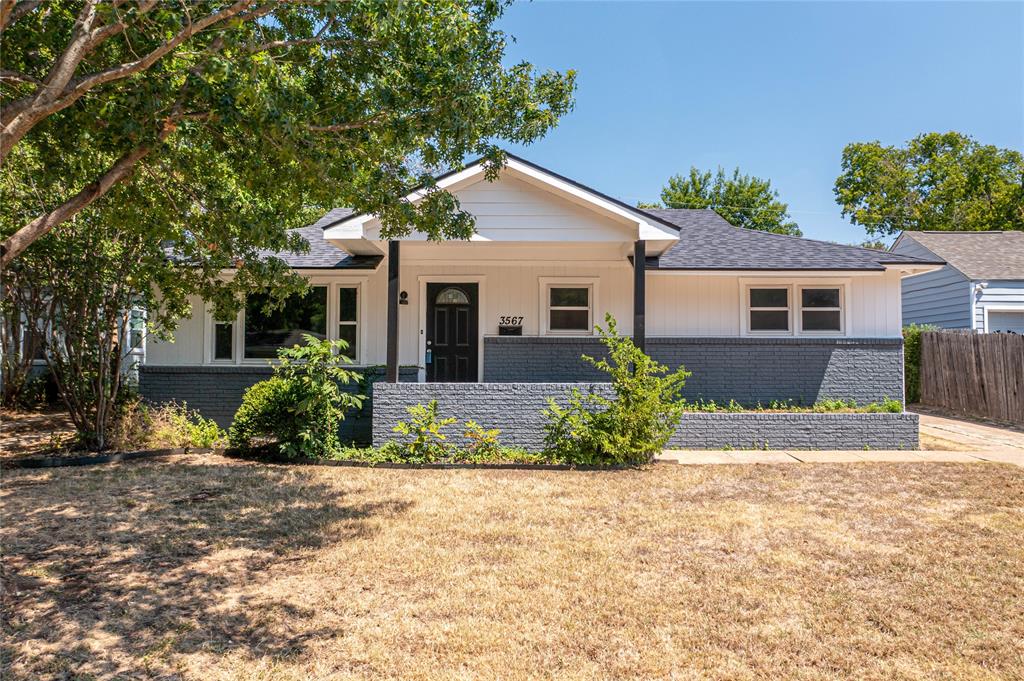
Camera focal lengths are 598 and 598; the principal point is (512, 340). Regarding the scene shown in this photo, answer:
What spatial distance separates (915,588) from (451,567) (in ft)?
11.2

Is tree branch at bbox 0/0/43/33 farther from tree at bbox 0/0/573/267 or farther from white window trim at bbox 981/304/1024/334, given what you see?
white window trim at bbox 981/304/1024/334

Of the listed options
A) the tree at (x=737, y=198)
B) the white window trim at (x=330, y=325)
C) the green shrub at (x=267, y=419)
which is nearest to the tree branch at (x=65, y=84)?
the green shrub at (x=267, y=419)

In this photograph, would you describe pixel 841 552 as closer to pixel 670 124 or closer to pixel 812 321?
pixel 812 321

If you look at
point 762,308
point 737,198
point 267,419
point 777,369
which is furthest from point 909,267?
point 737,198

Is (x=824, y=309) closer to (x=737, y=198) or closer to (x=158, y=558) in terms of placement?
(x=158, y=558)

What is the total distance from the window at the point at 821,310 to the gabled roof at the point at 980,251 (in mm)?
9534

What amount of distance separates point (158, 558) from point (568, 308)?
830 cm

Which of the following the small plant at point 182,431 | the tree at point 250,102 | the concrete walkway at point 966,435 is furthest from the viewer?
the concrete walkway at point 966,435

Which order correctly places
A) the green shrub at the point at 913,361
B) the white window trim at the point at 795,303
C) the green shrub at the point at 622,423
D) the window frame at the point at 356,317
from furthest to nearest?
the green shrub at the point at 913,361
the window frame at the point at 356,317
the white window trim at the point at 795,303
the green shrub at the point at 622,423

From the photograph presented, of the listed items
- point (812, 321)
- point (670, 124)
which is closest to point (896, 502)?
point (812, 321)

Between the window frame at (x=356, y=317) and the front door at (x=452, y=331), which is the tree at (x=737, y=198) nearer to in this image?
the front door at (x=452, y=331)

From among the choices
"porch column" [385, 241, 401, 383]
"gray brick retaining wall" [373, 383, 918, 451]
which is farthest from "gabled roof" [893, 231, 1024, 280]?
"porch column" [385, 241, 401, 383]

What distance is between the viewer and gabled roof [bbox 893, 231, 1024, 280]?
703 inches

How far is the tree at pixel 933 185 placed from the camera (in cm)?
3300
